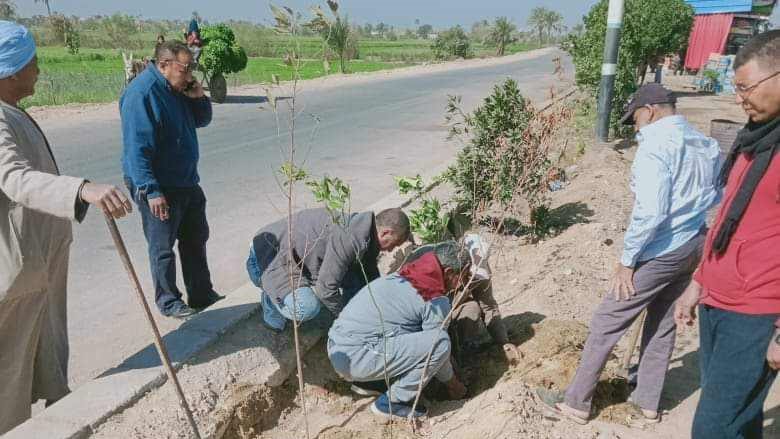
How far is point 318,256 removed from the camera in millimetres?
3365

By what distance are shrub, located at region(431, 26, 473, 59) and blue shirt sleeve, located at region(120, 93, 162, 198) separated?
46487mm

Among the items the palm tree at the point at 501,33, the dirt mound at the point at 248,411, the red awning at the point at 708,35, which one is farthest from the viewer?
the palm tree at the point at 501,33

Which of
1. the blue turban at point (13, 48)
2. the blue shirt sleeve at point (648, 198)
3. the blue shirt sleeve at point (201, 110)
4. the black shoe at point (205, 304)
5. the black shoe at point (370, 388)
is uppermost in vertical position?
the blue turban at point (13, 48)

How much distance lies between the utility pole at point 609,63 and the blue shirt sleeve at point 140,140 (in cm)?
679

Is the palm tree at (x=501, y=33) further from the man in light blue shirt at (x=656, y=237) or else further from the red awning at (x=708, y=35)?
the man in light blue shirt at (x=656, y=237)

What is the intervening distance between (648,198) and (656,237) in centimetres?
24

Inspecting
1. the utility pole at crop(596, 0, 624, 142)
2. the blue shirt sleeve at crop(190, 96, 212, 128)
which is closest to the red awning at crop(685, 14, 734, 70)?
the utility pole at crop(596, 0, 624, 142)

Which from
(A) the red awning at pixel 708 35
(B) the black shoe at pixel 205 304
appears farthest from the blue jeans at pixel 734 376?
(A) the red awning at pixel 708 35

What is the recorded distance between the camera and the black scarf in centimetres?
190

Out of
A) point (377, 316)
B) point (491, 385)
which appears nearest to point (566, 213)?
point (491, 385)

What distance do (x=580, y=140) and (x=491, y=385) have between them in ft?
21.0

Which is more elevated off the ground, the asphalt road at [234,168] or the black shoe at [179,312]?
the black shoe at [179,312]

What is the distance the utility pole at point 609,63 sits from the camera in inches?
318

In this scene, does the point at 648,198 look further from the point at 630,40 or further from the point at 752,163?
the point at 630,40
